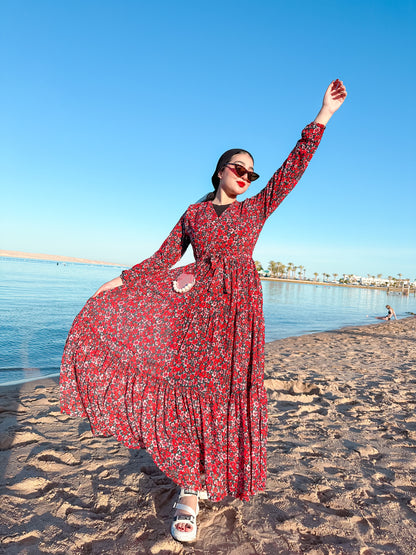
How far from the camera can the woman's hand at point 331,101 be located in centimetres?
188

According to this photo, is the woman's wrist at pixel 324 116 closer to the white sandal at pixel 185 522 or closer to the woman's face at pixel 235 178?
the woman's face at pixel 235 178

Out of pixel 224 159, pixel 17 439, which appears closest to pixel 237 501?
pixel 17 439

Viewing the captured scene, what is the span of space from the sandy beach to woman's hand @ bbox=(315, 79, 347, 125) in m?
2.15

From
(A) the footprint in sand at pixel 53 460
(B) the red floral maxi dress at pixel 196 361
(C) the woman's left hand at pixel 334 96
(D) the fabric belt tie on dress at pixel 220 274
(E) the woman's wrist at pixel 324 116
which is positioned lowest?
(A) the footprint in sand at pixel 53 460

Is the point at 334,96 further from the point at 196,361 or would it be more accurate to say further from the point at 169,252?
the point at 196,361

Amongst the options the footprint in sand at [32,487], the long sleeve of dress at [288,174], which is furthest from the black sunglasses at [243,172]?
the footprint in sand at [32,487]

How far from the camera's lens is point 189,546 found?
170 cm

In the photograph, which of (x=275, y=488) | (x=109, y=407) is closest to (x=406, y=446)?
(x=275, y=488)

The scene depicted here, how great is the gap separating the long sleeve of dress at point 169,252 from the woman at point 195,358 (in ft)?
0.37

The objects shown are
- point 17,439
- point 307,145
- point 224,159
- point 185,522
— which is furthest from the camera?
point 17,439

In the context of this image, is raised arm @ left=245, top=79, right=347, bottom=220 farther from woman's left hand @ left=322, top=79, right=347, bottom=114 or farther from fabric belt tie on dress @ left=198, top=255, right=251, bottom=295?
fabric belt tie on dress @ left=198, top=255, right=251, bottom=295

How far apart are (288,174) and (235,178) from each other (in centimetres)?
32

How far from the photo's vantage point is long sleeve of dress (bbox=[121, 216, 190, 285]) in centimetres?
217

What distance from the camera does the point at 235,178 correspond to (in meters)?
2.08
